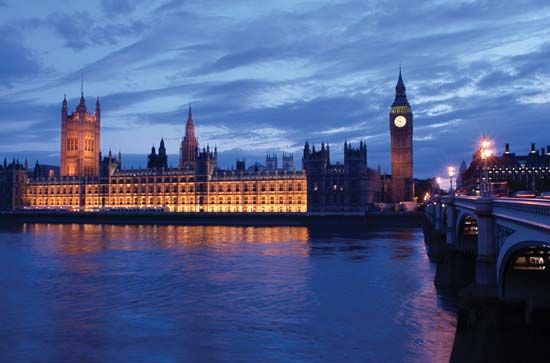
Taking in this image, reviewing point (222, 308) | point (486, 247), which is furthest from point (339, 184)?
point (486, 247)

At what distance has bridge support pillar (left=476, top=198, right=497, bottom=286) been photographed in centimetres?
2627

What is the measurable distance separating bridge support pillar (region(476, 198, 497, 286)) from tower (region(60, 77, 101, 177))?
171382mm

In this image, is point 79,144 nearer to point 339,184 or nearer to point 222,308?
point 339,184

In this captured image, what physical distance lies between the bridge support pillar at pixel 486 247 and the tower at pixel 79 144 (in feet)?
562

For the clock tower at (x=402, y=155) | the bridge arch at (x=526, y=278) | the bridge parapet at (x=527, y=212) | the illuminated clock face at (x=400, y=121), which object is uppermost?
the illuminated clock face at (x=400, y=121)

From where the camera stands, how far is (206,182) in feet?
504

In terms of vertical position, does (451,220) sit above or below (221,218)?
above

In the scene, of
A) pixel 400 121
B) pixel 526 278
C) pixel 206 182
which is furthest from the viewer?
pixel 400 121

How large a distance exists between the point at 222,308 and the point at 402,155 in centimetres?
13689

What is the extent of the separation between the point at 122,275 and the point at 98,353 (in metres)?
23.5

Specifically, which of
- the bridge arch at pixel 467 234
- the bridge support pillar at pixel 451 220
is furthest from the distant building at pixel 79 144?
the bridge arch at pixel 467 234

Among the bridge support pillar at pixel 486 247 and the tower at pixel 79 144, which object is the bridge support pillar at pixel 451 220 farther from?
the tower at pixel 79 144

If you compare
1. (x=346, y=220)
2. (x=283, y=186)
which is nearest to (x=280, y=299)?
(x=346, y=220)

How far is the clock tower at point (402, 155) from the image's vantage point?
164m
